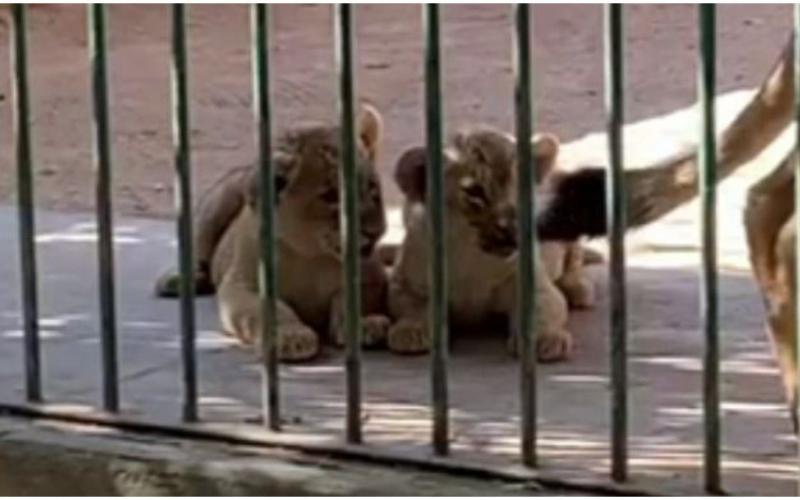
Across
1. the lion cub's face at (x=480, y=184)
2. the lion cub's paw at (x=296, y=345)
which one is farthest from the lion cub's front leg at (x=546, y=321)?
the lion cub's paw at (x=296, y=345)

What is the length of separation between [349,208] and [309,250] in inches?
45.2

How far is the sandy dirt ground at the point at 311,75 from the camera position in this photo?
923 cm

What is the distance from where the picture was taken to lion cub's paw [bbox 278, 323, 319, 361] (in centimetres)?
503

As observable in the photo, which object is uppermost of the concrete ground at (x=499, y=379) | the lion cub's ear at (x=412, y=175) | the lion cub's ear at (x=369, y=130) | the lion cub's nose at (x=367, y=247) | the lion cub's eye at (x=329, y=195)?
the lion cub's ear at (x=369, y=130)

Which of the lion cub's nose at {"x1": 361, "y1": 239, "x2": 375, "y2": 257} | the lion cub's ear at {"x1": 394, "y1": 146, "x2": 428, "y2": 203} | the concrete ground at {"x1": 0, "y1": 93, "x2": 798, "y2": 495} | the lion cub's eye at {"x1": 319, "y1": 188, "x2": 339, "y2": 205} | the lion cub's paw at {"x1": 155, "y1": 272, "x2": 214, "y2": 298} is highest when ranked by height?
the lion cub's ear at {"x1": 394, "y1": 146, "x2": 428, "y2": 203}

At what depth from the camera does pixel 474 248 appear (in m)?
5.18

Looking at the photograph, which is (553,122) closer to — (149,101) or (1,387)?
(149,101)

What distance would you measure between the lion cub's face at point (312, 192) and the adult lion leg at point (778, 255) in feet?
3.30

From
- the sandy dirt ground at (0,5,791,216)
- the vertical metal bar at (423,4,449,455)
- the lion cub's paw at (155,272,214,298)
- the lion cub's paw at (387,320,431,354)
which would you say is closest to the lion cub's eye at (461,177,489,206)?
the lion cub's paw at (387,320,431,354)

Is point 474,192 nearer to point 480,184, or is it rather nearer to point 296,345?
point 480,184

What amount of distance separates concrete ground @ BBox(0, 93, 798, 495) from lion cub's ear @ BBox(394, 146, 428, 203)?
0.35 metres

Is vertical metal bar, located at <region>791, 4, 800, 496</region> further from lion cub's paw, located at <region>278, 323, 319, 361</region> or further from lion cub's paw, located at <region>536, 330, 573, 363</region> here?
lion cub's paw, located at <region>278, 323, 319, 361</region>

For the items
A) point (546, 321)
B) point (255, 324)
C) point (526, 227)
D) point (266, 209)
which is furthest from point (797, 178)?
point (255, 324)

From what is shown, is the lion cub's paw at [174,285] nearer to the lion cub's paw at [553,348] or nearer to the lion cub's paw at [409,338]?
the lion cub's paw at [409,338]
